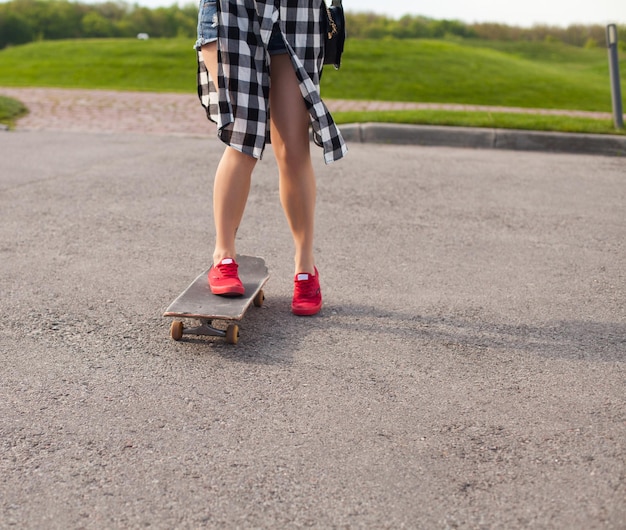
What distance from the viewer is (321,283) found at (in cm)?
431

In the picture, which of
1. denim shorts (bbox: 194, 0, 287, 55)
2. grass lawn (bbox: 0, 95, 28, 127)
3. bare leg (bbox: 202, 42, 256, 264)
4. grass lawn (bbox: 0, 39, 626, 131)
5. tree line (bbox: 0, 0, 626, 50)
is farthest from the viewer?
tree line (bbox: 0, 0, 626, 50)

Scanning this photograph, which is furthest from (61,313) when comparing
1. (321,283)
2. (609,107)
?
(609,107)

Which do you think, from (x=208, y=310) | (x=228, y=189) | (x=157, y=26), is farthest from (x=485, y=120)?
(x=157, y=26)

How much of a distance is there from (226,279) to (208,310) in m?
0.25

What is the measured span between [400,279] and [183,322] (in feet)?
4.18

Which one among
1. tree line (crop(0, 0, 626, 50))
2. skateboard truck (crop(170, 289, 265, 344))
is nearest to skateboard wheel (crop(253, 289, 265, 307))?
skateboard truck (crop(170, 289, 265, 344))

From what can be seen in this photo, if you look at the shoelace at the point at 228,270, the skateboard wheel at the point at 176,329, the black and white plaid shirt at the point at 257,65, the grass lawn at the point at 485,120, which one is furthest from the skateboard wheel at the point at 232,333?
the grass lawn at the point at 485,120

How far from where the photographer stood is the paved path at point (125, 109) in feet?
32.3

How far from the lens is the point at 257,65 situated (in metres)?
3.51

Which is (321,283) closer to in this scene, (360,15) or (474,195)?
(474,195)

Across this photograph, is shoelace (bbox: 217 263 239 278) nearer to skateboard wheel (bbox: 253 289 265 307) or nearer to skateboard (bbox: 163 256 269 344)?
skateboard (bbox: 163 256 269 344)

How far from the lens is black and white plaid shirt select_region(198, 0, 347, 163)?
136 inches

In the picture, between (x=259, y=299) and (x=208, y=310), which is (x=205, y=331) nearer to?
(x=208, y=310)

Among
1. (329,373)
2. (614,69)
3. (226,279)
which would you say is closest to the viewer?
(329,373)
